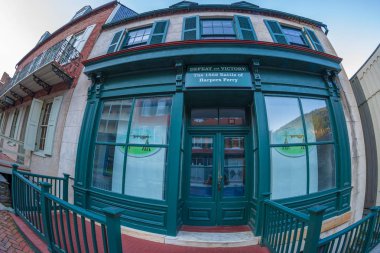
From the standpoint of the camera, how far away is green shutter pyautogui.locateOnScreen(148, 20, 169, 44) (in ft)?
18.6

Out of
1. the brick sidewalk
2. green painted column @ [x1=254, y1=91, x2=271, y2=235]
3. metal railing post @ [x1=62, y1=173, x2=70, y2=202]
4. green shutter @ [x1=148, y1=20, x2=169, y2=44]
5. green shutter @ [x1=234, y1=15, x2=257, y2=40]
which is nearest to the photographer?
the brick sidewalk

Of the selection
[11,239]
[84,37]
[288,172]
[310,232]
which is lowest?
[11,239]

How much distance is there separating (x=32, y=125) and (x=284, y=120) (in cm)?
997

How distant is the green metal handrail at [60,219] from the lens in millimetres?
1932

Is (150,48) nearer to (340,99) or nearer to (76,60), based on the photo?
(76,60)

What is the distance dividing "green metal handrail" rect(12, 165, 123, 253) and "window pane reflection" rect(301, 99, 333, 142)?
547 centimetres

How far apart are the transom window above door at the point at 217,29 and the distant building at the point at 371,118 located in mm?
5337

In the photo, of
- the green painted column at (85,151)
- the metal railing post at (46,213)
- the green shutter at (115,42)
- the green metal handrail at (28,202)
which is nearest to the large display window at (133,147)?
the green painted column at (85,151)

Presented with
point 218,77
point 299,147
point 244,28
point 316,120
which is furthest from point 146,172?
point 244,28

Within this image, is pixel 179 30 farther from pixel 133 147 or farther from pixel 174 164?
pixel 174 164

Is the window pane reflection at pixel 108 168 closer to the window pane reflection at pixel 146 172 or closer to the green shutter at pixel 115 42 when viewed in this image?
the window pane reflection at pixel 146 172

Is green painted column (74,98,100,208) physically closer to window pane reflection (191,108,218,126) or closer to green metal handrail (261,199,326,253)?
window pane reflection (191,108,218,126)

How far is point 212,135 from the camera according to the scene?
16.1ft

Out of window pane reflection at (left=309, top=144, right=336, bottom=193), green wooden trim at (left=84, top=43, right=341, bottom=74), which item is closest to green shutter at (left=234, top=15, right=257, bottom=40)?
green wooden trim at (left=84, top=43, right=341, bottom=74)
